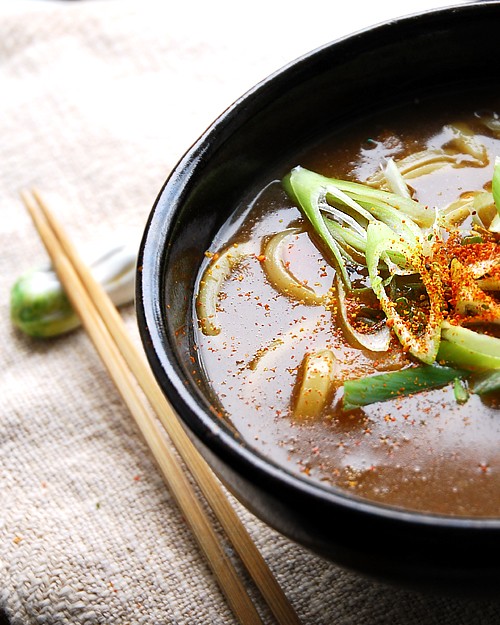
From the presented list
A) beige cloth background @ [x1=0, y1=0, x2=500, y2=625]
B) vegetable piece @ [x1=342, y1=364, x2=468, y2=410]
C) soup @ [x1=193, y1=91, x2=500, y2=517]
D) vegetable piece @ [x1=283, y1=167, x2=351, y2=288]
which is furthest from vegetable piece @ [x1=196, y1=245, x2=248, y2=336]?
beige cloth background @ [x1=0, y1=0, x2=500, y2=625]

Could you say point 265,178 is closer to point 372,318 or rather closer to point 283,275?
point 283,275

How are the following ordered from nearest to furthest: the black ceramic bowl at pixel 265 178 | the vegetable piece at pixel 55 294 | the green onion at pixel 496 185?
1. the black ceramic bowl at pixel 265 178
2. the green onion at pixel 496 185
3. the vegetable piece at pixel 55 294

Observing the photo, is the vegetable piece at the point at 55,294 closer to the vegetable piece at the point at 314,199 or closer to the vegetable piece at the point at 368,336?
the vegetable piece at the point at 314,199

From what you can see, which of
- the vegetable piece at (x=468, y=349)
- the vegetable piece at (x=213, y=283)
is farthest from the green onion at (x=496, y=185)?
the vegetable piece at (x=213, y=283)

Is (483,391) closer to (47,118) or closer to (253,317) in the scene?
(253,317)

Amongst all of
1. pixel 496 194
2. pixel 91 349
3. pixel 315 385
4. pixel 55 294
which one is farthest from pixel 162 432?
pixel 496 194

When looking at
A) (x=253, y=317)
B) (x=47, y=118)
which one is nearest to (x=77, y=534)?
(x=253, y=317)

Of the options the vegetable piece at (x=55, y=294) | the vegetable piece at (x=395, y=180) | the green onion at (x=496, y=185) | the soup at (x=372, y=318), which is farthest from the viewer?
the vegetable piece at (x=55, y=294)
